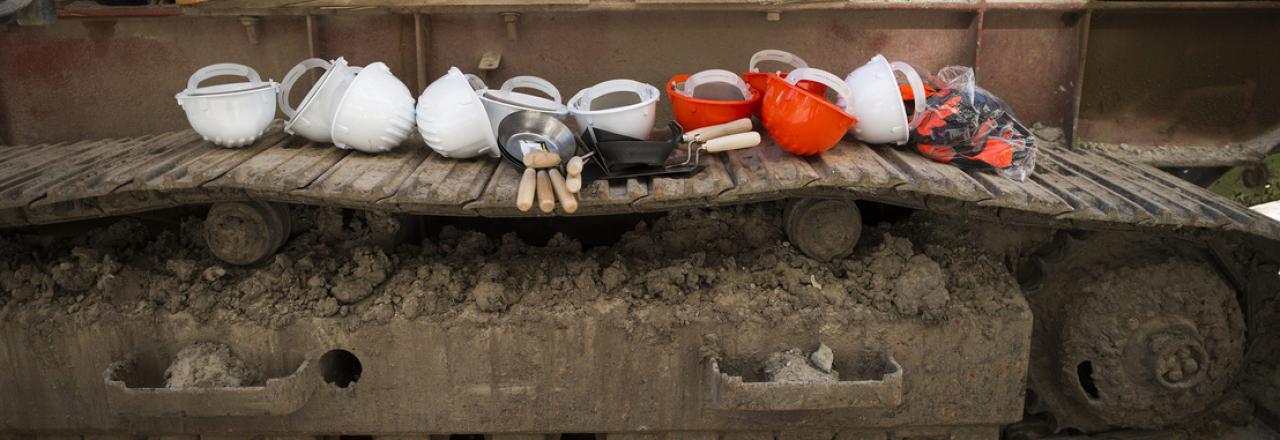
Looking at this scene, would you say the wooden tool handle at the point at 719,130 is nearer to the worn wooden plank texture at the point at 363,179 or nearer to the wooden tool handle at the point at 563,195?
the wooden tool handle at the point at 563,195

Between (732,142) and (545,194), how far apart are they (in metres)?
0.68

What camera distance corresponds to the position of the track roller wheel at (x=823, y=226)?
9.93 feet

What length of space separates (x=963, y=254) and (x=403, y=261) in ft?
6.81

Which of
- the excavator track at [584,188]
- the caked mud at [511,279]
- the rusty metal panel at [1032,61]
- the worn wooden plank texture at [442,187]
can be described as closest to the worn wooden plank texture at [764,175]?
the excavator track at [584,188]

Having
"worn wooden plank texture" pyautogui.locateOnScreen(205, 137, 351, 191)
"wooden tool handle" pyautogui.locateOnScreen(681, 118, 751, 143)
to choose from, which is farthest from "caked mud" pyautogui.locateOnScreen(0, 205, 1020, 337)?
"wooden tool handle" pyautogui.locateOnScreen(681, 118, 751, 143)

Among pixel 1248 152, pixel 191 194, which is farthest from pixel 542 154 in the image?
pixel 1248 152

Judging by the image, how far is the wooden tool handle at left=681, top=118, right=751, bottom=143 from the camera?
2.94m

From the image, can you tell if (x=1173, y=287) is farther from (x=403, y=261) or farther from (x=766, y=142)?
(x=403, y=261)

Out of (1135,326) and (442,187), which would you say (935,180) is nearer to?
(1135,326)

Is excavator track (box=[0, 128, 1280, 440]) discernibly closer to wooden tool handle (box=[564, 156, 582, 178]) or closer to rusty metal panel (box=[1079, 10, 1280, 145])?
wooden tool handle (box=[564, 156, 582, 178])

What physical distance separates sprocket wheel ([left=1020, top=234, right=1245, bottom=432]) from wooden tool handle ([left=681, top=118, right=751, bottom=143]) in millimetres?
1313

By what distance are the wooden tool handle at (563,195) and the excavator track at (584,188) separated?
0.08 meters

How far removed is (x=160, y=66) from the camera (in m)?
3.90

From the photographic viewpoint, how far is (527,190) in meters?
2.60
